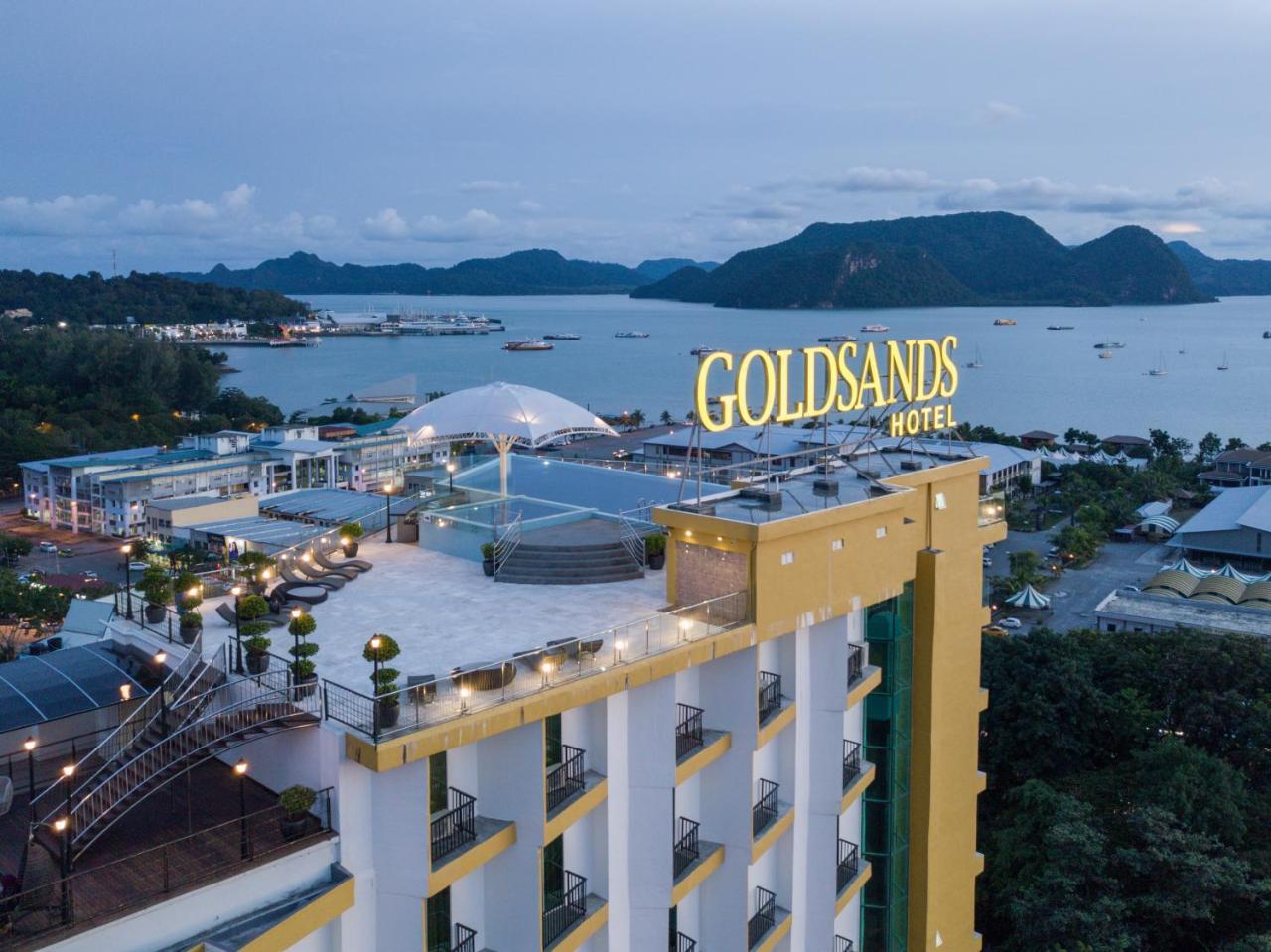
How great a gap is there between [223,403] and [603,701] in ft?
438

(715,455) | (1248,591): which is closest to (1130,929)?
(1248,591)

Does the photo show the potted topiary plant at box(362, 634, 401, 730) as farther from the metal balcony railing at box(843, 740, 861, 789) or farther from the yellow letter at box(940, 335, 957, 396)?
the yellow letter at box(940, 335, 957, 396)

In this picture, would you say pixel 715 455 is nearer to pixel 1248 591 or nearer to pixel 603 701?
pixel 1248 591

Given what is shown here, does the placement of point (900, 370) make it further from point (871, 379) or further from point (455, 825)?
point (455, 825)

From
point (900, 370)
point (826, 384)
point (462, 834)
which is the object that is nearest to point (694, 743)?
point (462, 834)

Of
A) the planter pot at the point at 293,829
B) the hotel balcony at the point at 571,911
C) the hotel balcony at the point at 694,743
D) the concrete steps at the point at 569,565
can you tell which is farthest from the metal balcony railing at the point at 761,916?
the planter pot at the point at 293,829

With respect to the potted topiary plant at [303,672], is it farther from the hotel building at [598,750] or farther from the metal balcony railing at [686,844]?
the metal balcony railing at [686,844]

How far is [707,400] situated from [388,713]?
8.33m

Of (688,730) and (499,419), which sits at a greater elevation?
(499,419)

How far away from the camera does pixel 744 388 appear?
57.9ft

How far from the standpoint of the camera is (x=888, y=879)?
20672 millimetres

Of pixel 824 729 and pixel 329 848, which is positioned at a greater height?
pixel 329 848

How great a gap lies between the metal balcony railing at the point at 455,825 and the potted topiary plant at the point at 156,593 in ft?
20.3

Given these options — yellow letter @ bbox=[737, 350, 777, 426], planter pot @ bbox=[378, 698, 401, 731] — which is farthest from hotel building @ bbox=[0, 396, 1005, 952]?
yellow letter @ bbox=[737, 350, 777, 426]
